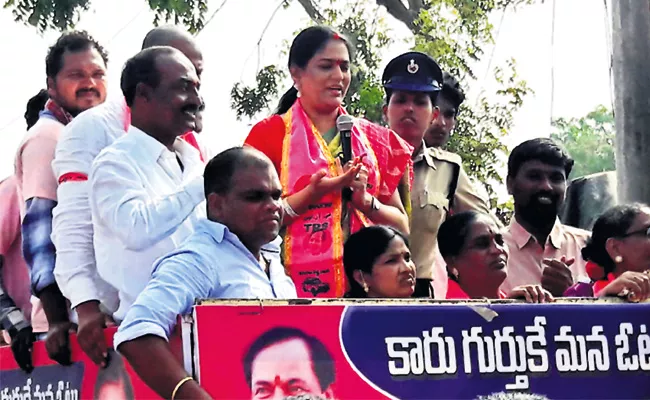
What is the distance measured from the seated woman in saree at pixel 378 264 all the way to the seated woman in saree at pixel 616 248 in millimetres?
588

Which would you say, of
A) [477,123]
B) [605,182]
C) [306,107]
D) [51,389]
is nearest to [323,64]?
[306,107]

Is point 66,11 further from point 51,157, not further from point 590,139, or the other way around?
point 590,139

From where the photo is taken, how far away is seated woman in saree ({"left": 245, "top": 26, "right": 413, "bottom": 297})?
4480 millimetres

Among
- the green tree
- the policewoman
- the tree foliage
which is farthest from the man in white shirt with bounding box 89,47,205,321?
the green tree

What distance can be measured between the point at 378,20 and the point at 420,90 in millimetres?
7589

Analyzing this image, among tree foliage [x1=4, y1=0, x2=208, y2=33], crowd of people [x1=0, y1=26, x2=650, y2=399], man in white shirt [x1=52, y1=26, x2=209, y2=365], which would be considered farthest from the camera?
tree foliage [x1=4, y1=0, x2=208, y2=33]

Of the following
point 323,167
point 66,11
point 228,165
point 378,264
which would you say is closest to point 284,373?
point 228,165

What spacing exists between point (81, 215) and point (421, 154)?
68.4 inches

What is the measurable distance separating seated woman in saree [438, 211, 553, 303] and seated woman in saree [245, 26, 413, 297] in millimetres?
199

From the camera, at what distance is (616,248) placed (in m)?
4.74

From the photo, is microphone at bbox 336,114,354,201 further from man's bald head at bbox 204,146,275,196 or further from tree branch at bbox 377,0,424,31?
tree branch at bbox 377,0,424,31

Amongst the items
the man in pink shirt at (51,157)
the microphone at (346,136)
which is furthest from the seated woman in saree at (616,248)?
the man in pink shirt at (51,157)

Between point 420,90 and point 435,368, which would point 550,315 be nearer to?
point 435,368

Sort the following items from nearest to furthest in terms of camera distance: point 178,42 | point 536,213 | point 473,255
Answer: point 473,255 < point 178,42 < point 536,213
